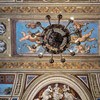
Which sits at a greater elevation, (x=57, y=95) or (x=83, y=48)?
(x=83, y=48)

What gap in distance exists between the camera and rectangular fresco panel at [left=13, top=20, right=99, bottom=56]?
9.87 m

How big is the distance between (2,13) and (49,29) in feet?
9.48

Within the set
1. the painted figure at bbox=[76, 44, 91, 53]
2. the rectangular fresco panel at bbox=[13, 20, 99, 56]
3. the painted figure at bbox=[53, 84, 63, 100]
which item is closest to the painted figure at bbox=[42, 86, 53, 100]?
the painted figure at bbox=[53, 84, 63, 100]

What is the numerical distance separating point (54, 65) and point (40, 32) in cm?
127

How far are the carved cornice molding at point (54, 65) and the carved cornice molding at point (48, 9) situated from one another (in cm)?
179

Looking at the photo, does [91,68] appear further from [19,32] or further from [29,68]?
[19,32]

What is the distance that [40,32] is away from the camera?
9.83m

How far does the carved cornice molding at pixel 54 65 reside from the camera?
393 inches

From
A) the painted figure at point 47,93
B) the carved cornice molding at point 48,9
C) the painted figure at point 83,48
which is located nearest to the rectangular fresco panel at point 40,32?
the painted figure at point 83,48

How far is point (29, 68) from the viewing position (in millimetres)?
10047

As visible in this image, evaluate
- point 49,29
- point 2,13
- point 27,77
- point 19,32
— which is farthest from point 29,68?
point 49,29

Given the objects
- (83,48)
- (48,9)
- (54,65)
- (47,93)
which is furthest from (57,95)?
(48,9)

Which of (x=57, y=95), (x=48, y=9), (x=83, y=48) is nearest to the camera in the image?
(x=57, y=95)

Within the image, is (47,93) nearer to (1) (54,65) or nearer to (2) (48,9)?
(1) (54,65)
